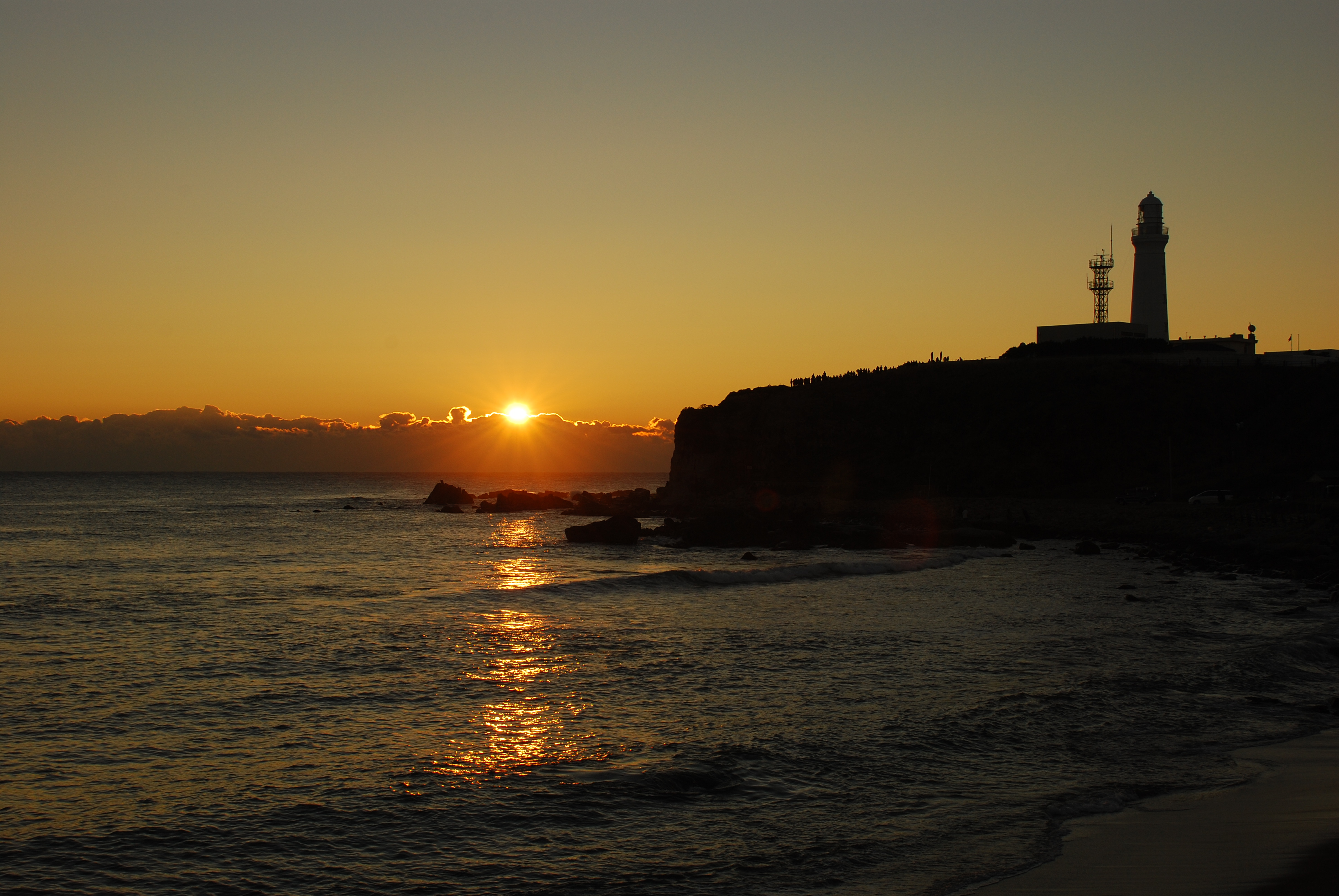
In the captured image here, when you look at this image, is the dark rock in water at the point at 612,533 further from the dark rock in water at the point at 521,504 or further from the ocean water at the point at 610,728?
the dark rock in water at the point at 521,504

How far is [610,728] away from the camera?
493 inches

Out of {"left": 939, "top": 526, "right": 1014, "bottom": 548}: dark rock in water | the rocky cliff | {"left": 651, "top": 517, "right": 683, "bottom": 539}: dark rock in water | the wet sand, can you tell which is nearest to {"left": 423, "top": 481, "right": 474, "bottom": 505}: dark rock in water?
the rocky cliff

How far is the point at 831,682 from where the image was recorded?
1539 centimetres

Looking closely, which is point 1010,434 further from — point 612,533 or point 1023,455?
point 612,533

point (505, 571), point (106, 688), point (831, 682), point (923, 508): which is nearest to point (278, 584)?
point (505, 571)

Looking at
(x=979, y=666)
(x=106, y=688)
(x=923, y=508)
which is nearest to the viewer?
(x=106, y=688)

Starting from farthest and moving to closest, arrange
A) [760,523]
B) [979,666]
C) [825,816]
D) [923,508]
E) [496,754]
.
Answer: [923,508] → [760,523] → [979,666] → [496,754] → [825,816]

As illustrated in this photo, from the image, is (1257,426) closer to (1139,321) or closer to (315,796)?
(1139,321)

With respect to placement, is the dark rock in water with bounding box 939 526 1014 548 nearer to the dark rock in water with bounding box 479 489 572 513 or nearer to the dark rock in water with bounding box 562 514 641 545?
the dark rock in water with bounding box 562 514 641 545

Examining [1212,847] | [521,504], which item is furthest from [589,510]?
[1212,847]

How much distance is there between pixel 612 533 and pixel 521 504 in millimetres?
42245

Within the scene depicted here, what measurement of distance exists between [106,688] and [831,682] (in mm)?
11646

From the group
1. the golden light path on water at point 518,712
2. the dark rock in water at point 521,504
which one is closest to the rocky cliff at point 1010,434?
the dark rock in water at point 521,504

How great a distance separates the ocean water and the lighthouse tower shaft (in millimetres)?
63543
